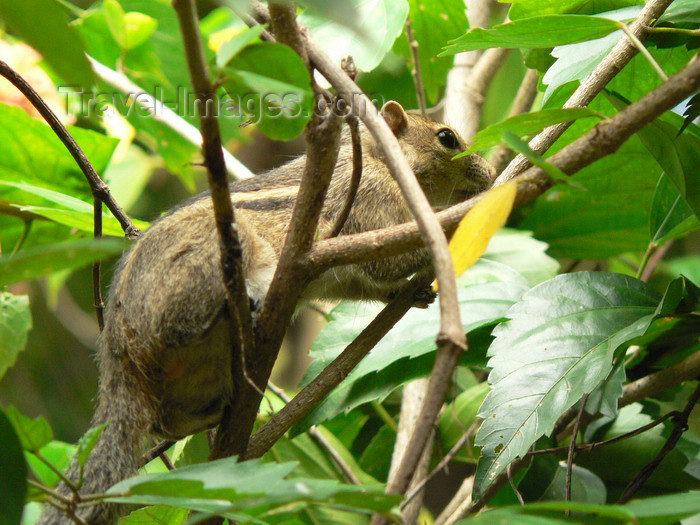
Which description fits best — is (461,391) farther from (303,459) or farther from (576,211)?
(576,211)

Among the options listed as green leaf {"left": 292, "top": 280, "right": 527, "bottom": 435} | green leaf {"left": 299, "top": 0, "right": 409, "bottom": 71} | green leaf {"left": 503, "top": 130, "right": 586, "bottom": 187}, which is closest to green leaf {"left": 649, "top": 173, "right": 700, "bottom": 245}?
green leaf {"left": 292, "top": 280, "right": 527, "bottom": 435}

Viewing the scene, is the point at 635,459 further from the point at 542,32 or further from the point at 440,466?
the point at 542,32

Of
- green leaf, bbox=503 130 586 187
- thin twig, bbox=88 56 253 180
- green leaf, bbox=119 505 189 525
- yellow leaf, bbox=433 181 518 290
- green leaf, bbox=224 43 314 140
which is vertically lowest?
green leaf, bbox=119 505 189 525

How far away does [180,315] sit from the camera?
1.82 meters

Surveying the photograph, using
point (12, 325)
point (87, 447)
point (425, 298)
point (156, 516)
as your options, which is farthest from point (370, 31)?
point (12, 325)

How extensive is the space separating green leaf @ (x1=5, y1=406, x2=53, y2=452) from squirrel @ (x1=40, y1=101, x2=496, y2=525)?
705 mm

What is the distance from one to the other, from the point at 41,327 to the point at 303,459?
164 inches

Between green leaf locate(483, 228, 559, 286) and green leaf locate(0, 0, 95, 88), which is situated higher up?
green leaf locate(0, 0, 95, 88)

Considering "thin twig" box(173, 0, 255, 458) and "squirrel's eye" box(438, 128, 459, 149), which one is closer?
"thin twig" box(173, 0, 255, 458)

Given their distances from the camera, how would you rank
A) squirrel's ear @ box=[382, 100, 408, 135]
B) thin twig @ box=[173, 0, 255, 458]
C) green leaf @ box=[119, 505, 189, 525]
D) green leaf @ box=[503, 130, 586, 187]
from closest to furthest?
thin twig @ box=[173, 0, 255, 458]
green leaf @ box=[503, 130, 586, 187]
green leaf @ box=[119, 505, 189, 525]
squirrel's ear @ box=[382, 100, 408, 135]

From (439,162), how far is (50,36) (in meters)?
1.98

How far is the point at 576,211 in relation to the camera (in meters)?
2.68

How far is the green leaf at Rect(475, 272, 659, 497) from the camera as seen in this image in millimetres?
1436

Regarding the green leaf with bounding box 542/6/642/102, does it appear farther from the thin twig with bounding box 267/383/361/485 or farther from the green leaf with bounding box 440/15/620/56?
the thin twig with bounding box 267/383/361/485
